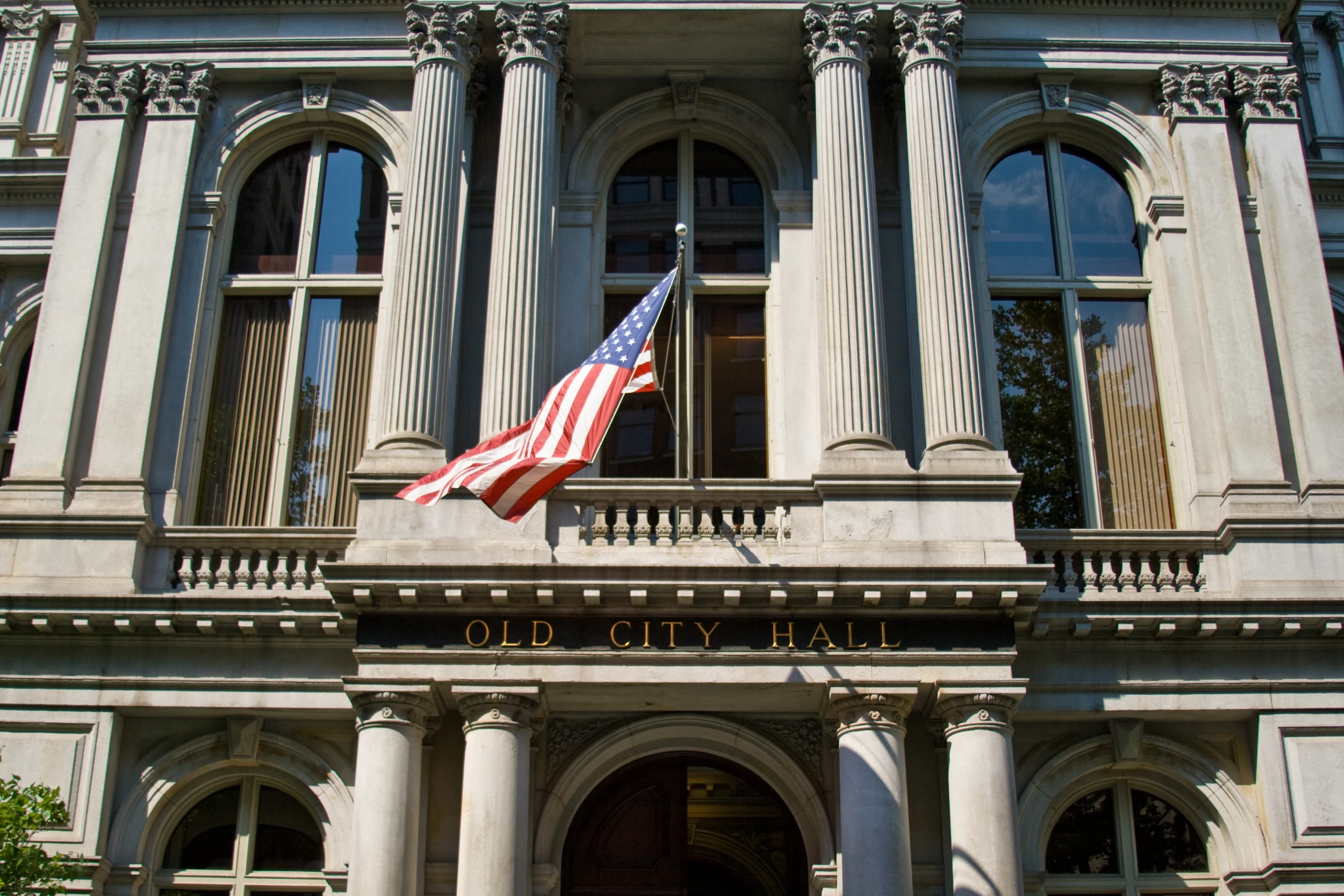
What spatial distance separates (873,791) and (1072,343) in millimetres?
8164

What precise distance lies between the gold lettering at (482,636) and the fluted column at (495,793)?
1.89ft

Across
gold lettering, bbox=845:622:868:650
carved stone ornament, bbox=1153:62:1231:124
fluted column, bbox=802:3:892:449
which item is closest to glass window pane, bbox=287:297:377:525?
fluted column, bbox=802:3:892:449

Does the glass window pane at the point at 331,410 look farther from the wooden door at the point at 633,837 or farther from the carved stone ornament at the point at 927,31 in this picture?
the carved stone ornament at the point at 927,31

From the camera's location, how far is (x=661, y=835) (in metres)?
20.0

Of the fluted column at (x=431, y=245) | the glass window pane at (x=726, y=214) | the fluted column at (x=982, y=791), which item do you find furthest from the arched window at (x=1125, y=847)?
the fluted column at (x=431, y=245)

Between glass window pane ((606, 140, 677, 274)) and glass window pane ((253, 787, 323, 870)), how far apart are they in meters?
8.98

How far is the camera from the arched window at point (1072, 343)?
2169cm

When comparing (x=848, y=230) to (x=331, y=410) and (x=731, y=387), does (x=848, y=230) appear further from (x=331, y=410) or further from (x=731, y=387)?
(x=331, y=410)

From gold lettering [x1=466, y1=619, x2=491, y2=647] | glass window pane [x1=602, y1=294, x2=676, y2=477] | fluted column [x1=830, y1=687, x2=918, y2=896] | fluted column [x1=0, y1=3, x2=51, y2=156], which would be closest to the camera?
fluted column [x1=830, y1=687, x2=918, y2=896]

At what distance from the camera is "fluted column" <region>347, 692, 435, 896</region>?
1752 centimetres

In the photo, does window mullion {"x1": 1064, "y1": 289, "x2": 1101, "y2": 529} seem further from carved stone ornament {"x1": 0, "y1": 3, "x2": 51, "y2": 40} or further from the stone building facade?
carved stone ornament {"x1": 0, "y1": 3, "x2": 51, "y2": 40}

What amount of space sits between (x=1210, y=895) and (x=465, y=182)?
45.5 ft

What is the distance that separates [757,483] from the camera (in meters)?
19.4

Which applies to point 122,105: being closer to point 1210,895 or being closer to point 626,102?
point 626,102
